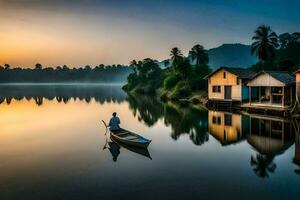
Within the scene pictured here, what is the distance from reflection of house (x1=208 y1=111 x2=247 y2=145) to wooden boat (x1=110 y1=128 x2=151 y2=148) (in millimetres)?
7412

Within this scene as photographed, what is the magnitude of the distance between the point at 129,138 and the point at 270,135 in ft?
45.6

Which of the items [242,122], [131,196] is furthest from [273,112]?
[131,196]

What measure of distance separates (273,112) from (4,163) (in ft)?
117

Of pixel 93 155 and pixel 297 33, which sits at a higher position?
pixel 297 33

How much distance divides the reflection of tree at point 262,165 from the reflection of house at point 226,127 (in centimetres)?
A: 504

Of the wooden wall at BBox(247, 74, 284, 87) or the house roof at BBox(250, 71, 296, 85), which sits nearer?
the house roof at BBox(250, 71, 296, 85)

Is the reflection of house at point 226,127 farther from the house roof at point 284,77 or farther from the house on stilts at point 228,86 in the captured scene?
the house on stilts at point 228,86

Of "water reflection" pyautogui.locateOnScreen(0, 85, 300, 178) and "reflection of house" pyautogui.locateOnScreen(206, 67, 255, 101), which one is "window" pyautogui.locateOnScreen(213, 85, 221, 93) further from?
"water reflection" pyautogui.locateOnScreen(0, 85, 300, 178)

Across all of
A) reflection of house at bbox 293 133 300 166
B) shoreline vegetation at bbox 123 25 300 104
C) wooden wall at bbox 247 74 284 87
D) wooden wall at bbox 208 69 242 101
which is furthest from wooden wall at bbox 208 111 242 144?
shoreline vegetation at bbox 123 25 300 104

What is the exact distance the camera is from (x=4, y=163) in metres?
20.4

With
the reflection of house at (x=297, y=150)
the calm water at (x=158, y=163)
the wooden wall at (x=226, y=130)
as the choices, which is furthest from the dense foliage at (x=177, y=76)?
the reflection of house at (x=297, y=150)

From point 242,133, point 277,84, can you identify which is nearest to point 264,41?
point 277,84

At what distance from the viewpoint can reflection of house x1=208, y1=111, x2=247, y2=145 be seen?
1101 inches

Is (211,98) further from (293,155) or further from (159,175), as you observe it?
(159,175)
